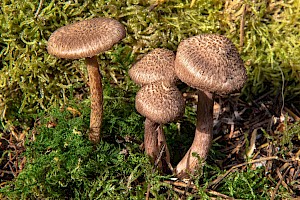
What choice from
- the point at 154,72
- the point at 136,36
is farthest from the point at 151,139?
the point at 136,36

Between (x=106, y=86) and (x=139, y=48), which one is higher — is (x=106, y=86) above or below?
below

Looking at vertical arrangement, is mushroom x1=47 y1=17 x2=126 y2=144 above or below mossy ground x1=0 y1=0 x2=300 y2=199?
above

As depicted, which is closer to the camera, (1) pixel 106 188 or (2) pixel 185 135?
(1) pixel 106 188

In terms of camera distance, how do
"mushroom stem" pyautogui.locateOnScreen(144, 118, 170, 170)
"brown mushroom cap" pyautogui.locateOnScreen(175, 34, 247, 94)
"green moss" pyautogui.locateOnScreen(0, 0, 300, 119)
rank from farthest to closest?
"green moss" pyautogui.locateOnScreen(0, 0, 300, 119) → "mushroom stem" pyautogui.locateOnScreen(144, 118, 170, 170) → "brown mushroom cap" pyautogui.locateOnScreen(175, 34, 247, 94)

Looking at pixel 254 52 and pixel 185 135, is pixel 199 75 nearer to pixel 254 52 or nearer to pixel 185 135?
pixel 185 135

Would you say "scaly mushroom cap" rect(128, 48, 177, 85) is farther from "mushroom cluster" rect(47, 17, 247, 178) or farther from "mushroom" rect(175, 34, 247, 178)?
"mushroom" rect(175, 34, 247, 178)

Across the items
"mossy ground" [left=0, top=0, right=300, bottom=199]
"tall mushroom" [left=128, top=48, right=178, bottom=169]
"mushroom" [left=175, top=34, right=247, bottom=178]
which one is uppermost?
"mushroom" [left=175, top=34, right=247, bottom=178]

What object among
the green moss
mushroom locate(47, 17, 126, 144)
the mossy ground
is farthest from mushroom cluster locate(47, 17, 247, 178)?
the green moss

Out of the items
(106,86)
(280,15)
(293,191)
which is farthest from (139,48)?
(293,191)

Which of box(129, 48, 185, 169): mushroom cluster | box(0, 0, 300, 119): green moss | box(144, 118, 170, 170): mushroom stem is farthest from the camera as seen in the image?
box(0, 0, 300, 119): green moss
